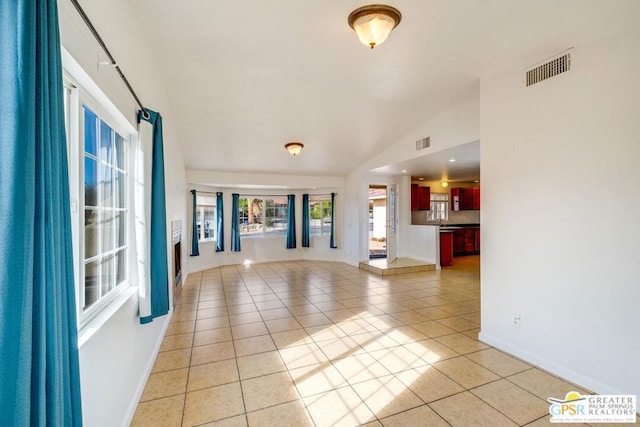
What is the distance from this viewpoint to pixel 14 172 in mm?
747

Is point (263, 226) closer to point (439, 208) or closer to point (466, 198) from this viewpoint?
point (439, 208)

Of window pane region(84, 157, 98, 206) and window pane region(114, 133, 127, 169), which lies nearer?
window pane region(84, 157, 98, 206)

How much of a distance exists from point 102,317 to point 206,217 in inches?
248

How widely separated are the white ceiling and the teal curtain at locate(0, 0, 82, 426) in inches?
71.4

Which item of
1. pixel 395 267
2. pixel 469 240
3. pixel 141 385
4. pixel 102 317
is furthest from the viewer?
pixel 469 240

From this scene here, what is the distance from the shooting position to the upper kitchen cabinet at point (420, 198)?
8.06 metres

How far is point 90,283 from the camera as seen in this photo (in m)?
1.72

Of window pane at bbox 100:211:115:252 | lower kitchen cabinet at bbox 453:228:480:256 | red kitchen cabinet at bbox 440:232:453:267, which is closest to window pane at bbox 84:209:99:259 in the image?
window pane at bbox 100:211:115:252

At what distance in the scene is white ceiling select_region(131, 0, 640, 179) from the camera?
2.29 meters

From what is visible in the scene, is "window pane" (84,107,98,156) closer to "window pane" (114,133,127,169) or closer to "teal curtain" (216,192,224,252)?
"window pane" (114,133,127,169)

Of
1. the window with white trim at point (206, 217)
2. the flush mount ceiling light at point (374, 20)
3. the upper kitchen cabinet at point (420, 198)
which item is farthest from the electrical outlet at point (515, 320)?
the window with white trim at point (206, 217)

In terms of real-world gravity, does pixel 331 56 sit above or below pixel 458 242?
above

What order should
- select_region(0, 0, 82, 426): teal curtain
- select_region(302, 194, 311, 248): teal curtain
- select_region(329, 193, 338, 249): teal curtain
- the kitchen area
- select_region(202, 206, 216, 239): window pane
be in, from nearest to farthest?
select_region(0, 0, 82, 426): teal curtain
select_region(202, 206, 216, 239): window pane
select_region(329, 193, 338, 249): teal curtain
select_region(302, 194, 311, 248): teal curtain
the kitchen area

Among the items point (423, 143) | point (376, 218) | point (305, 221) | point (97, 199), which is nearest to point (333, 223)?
point (305, 221)
